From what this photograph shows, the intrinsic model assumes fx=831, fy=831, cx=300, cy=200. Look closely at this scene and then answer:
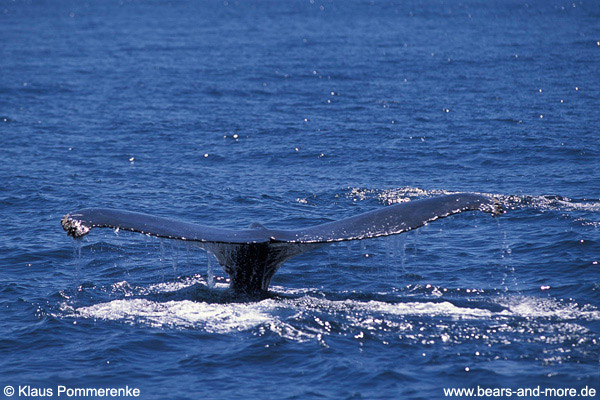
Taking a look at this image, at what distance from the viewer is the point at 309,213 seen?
50.8ft

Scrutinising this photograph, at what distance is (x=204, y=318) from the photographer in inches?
397

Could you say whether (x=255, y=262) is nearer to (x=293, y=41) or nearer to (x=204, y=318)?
(x=204, y=318)

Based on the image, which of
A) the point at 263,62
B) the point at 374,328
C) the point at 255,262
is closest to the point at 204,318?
the point at 255,262

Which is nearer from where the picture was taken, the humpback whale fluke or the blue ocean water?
the humpback whale fluke

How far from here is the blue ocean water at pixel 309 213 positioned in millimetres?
8938

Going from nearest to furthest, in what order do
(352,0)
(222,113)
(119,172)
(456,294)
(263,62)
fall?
1. (456,294)
2. (119,172)
3. (222,113)
4. (263,62)
5. (352,0)

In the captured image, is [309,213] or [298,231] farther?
[309,213]

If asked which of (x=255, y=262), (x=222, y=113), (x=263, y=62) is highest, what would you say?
(x=263, y=62)

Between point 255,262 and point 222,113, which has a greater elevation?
point 222,113

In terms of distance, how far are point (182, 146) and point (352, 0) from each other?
73.2m

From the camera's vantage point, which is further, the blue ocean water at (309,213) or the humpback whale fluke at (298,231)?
the blue ocean water at (309,213)

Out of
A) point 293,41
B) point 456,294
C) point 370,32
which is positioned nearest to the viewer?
point 456,294

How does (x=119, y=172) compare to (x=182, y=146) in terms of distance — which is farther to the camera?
(x=182, y=146)

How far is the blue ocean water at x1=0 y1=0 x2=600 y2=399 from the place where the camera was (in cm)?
894
